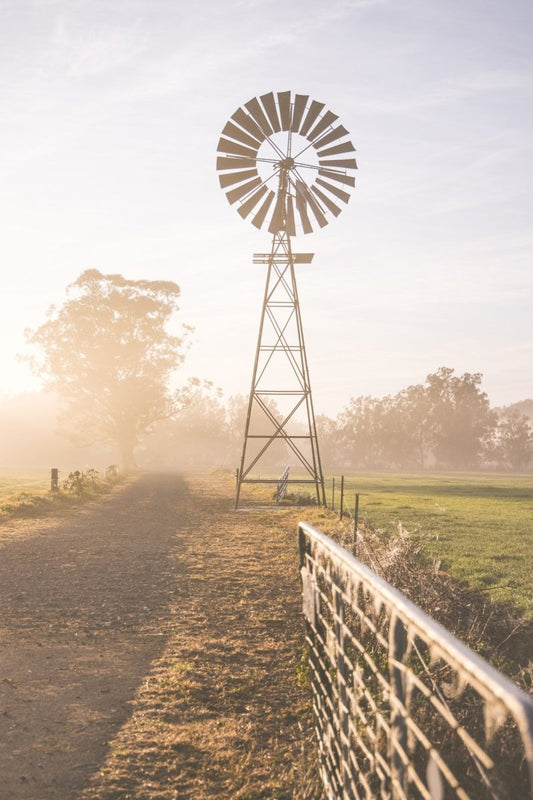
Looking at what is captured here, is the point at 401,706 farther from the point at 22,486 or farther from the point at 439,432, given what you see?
the point at 439,432

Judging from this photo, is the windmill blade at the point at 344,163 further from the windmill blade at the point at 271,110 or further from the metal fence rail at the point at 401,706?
the metal fence rail at the point at 401,706

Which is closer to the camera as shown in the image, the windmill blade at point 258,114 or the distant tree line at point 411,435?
the windmill blade at point 258,114

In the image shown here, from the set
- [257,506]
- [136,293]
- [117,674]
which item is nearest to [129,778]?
[117,674]

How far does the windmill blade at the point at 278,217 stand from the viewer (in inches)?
818

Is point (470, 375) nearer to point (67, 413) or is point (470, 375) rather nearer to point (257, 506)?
point (67, 413)

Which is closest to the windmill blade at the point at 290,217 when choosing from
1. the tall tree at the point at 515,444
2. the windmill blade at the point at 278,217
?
the windmill blade at the point at 278,217

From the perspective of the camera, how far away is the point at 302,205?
21109 millimetres

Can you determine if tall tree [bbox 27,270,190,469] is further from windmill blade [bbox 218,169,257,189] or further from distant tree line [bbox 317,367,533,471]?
distant tree line [bbox 317,367,533,471]

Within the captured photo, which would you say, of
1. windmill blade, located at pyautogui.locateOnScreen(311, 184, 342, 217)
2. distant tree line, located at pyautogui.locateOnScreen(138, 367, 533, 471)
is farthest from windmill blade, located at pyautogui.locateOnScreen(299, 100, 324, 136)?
distant tree line, located at pyautogui.locateOnScreen(138, 367, 533, 471)

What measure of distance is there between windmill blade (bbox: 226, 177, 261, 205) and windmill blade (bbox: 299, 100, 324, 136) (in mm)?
2143

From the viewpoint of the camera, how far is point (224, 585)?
32.0 ft

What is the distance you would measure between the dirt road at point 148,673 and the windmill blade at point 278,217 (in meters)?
11.8

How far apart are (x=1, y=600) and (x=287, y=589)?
4046 mm

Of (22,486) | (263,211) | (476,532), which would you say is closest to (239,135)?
(263,211)
